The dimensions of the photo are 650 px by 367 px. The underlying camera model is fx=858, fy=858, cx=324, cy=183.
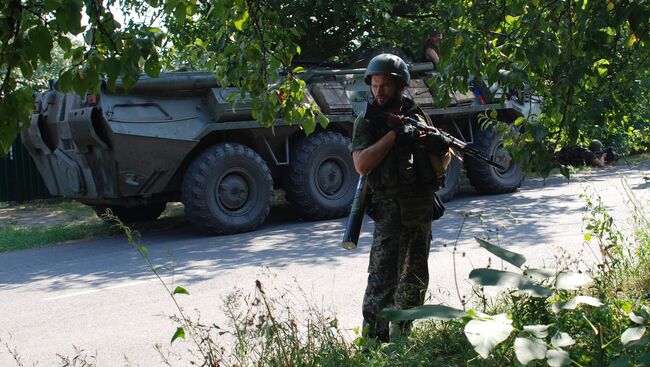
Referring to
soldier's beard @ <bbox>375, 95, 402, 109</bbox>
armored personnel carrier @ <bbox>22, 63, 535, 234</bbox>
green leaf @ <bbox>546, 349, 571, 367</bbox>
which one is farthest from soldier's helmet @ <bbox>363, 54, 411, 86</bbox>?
armored personnel carrier @ <bbox>22, 63, 535, 234</bbox>

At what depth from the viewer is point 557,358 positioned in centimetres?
182

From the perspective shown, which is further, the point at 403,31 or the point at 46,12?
the point at 403,31

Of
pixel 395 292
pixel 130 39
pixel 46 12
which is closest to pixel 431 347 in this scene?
pixel 395 292

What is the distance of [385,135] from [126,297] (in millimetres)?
3501

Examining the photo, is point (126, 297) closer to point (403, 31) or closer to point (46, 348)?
point (46, 348)

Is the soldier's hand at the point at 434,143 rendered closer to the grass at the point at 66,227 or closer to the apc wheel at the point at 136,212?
the grass at the point at 66,227

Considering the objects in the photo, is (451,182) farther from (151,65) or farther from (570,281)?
(570,281)

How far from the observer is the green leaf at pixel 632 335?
6.31ft

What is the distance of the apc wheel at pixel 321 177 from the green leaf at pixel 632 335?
928 centimetres

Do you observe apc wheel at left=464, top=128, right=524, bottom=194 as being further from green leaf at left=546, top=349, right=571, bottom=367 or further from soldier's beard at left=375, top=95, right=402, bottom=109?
green leaf at left=546, top=349, right=571, bottom=367

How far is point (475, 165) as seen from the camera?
13297 millimetres

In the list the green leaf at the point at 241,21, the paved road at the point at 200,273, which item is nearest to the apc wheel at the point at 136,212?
the paved road at the point at 200,273

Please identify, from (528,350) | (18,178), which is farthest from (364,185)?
(18,178)

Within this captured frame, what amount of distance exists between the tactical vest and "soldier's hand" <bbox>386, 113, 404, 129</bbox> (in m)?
0.10
